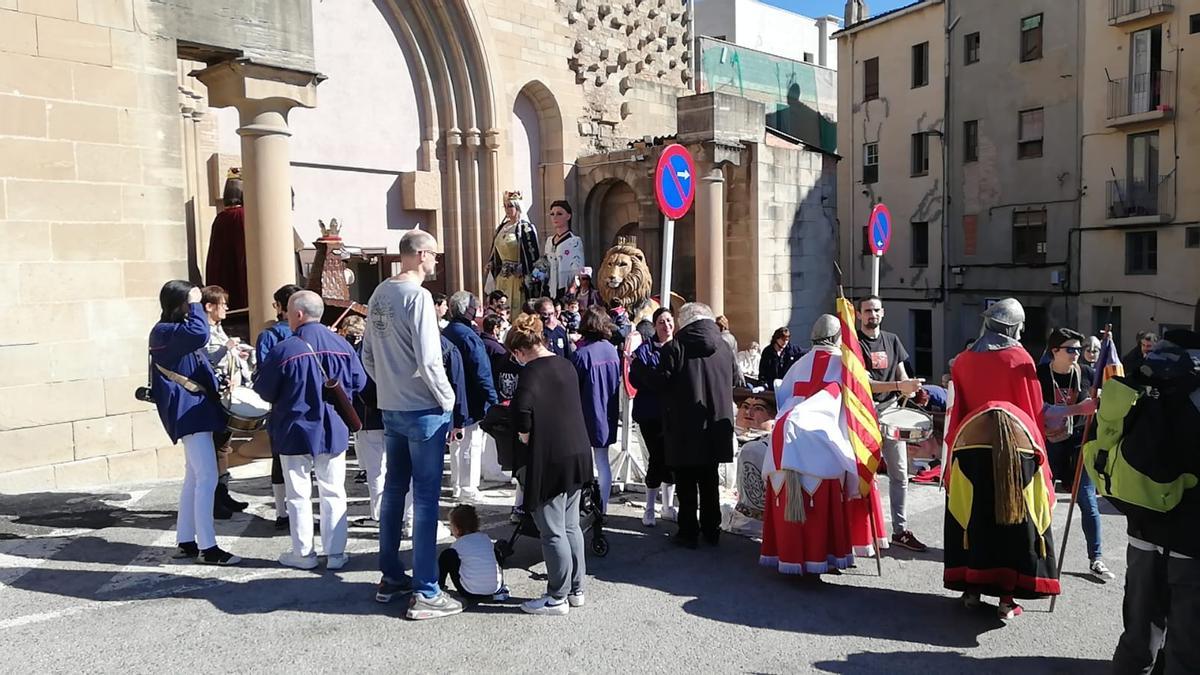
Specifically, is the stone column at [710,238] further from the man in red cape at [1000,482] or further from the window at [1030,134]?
the window at [1030,134]

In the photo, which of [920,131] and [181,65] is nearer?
[181,65]

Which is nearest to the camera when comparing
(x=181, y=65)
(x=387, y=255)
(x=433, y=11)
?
(x=181, y=65)

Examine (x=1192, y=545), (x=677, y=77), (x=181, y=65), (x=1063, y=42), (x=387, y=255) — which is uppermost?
(x=1063, y=42)

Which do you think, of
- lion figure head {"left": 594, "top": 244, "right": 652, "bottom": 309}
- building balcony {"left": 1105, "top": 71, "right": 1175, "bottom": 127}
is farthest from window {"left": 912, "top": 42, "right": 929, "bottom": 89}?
lion figure head {"left": 594, "top": 244, "right": 652, "bottom": 309}

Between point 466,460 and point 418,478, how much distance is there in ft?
8.46

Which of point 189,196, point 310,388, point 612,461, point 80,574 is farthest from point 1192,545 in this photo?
point 189,196

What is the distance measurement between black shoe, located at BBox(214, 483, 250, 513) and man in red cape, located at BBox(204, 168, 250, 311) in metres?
3.28

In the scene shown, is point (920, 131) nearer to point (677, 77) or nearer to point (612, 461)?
point (677, 77)

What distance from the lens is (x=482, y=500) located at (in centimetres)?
735

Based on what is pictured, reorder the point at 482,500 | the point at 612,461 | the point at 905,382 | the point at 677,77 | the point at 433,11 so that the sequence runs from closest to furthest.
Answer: the point at 905,382, the point at 482,500, the point at 612,461, the point at 433,11, the point at 677,77

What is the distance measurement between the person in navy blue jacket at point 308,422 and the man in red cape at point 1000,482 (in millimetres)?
3584

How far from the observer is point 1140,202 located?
23828mm

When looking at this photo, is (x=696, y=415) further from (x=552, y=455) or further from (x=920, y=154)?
(x=920, y=154)

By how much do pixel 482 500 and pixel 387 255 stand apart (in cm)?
593
